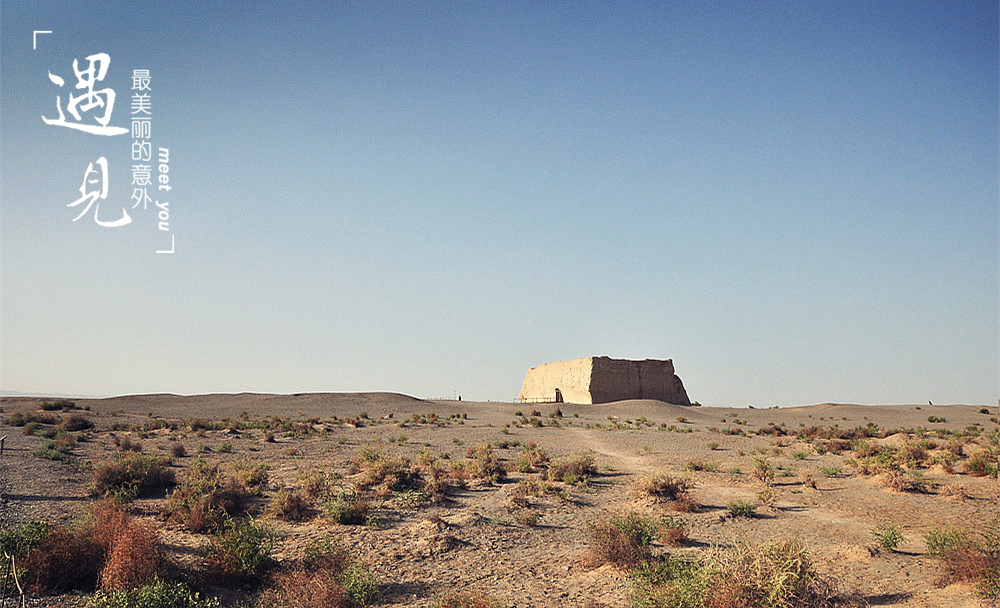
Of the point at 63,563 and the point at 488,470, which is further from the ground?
the point at 63,563

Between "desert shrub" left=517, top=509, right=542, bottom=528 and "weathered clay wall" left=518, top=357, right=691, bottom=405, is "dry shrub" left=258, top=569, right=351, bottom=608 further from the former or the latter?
"weathered clay wall" left=518, top=357, right=691, bottom=405

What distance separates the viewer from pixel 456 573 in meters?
11.0

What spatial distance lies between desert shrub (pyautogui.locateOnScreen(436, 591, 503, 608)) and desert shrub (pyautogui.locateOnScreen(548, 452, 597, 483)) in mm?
10171

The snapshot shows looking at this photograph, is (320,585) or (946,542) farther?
(946,542)

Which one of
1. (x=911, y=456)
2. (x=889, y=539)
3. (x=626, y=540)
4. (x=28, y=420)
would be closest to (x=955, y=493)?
(x=911, y=456)

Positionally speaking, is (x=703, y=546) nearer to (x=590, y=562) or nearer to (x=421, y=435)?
(x=590, y=562)

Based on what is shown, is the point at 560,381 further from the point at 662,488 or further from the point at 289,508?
the point at 289,508

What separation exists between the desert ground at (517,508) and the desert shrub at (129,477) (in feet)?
0.28

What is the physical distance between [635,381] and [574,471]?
53.7 meters

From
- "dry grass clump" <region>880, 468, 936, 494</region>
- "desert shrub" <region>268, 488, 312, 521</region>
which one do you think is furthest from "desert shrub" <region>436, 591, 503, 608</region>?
"dry grass clump" <region>880, 468, 936, 494</region>

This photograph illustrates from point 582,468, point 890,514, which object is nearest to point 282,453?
point 582,468

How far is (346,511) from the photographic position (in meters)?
14.0

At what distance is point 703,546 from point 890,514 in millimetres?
5807

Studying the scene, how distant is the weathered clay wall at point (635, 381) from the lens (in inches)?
2773
